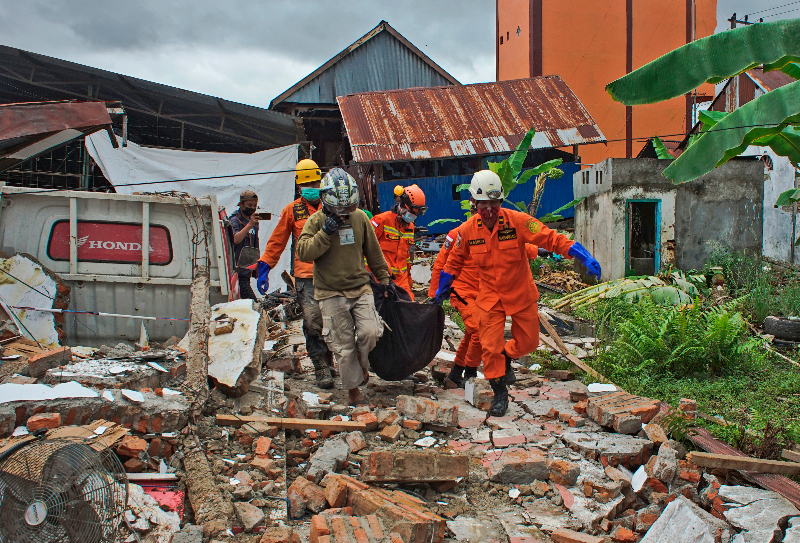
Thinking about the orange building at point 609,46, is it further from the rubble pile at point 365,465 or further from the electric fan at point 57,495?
the electric fan at point 57,495

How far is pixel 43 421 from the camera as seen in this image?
3.44m

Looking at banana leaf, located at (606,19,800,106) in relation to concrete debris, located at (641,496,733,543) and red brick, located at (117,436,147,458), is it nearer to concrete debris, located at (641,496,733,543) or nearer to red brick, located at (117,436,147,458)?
concrete debris, located at (641,496,733,543)

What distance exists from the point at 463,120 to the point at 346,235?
1250 cm

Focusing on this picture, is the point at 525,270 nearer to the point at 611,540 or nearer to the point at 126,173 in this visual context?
the point at 611,540

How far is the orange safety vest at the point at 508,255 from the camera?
5273 mm

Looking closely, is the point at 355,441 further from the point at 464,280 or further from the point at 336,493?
the point at 464,280

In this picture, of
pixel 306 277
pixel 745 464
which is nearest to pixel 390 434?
pixel 306 277

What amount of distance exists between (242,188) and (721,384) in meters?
8.75

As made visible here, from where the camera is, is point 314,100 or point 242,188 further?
point 314,100

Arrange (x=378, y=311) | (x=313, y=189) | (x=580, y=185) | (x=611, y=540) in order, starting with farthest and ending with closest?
(x=580, y=185)
(x=313, y=189)
(x=378, y=311)
(x=611, y=540)

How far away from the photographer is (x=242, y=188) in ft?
38.8

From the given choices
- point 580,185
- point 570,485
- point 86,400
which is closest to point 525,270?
point 570,485

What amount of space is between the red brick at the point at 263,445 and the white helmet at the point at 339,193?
6.33 ft

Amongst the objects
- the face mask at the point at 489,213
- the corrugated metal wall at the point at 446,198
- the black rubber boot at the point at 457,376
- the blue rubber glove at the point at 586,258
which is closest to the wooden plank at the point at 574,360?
the black rubber boot at the point at 457,376
